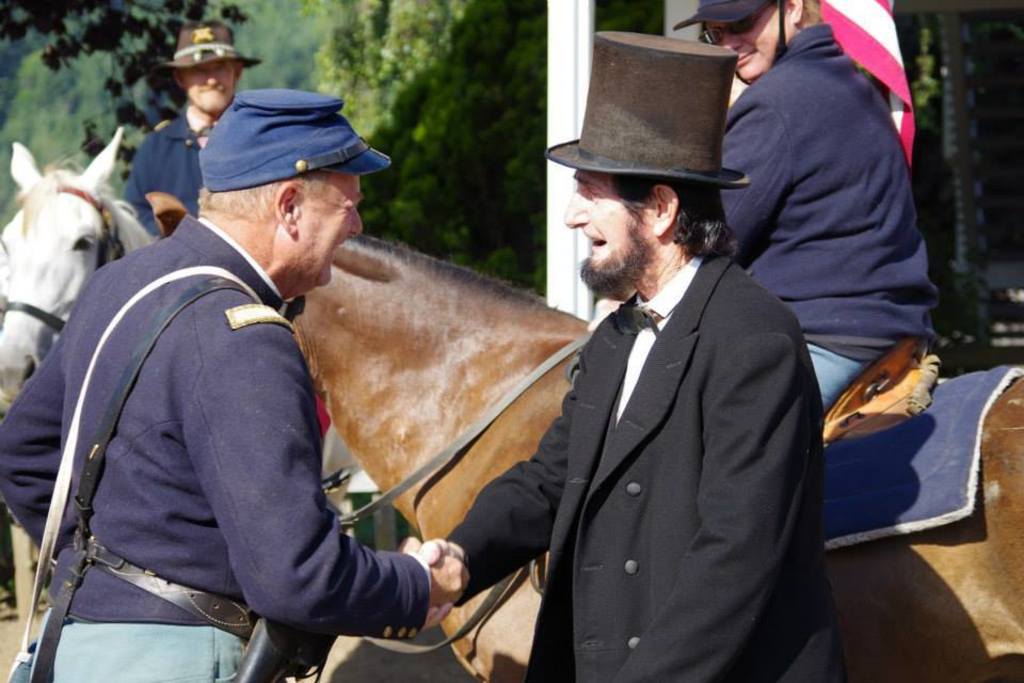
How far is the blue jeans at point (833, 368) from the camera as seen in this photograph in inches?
146

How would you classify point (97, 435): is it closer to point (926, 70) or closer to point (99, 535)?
point (99, 535)

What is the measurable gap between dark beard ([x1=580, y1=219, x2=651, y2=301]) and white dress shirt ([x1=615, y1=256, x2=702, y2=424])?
0.06 m

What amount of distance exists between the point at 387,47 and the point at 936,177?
27.5 ft

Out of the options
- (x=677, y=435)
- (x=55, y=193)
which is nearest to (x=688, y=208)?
(x=677, y=435)

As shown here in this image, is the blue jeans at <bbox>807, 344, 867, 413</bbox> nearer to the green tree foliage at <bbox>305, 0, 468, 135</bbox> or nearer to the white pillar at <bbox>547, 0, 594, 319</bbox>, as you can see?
the white pillar at <bbox>547, 0, 594, 319</bbox>

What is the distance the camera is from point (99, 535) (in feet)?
8.08

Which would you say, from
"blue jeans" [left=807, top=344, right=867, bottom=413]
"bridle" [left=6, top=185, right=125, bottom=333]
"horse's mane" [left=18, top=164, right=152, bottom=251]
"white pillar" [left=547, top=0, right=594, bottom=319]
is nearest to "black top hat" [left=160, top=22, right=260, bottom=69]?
"horse's mane" [left=18, top=164, right=152, bottom=251]

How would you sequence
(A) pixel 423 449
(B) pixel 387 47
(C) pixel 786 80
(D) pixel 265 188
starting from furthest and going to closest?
(B) pixel 387 47 < (A) pixel 423 449 < (C) pixel 786 80 < (D) pixel 265 188

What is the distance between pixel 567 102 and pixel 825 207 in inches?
76.4

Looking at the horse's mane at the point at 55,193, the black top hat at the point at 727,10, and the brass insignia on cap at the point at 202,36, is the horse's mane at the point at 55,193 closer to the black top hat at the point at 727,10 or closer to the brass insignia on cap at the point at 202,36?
the brass insignia on cap at the point at 202,36

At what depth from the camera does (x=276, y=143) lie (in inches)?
99.6

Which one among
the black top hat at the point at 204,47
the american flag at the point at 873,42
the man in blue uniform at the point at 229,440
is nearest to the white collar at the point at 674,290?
the man in blue uniform at the point at 229,440

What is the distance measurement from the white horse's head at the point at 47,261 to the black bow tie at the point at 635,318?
10.2 feet

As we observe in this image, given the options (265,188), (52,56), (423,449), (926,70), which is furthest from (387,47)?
(265,188)
